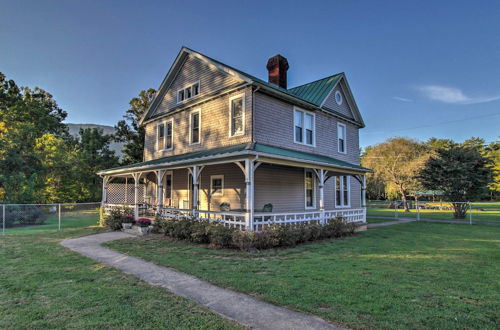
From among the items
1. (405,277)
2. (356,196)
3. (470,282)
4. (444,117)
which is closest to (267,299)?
(405,277)

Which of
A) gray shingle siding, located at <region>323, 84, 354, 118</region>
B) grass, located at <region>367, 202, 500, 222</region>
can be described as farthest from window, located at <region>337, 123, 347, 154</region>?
grass, located at <region>367, 202, 500, 222</region>

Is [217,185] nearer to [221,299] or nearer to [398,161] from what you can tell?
[221,299]

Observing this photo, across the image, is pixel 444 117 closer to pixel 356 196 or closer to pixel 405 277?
pixel 356 196

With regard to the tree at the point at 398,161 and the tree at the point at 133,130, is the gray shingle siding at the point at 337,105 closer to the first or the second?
the tree at the point at 398,161

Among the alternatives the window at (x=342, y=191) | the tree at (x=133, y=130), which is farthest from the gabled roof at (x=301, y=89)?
the tree at (x=133, y=130)

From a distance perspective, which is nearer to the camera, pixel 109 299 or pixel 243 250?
pixel 109 299

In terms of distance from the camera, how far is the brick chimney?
1602cm

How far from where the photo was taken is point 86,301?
4.39 meters

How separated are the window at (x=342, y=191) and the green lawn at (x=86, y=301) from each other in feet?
44.5

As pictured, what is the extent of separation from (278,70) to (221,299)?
14.0 meters

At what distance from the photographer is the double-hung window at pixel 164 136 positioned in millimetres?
16578

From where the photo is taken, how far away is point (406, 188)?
32.4 m

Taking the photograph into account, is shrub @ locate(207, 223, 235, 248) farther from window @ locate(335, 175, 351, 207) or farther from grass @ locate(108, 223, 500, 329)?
window @ locate(335, 175, 351, 207)

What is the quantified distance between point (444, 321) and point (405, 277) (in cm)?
218
